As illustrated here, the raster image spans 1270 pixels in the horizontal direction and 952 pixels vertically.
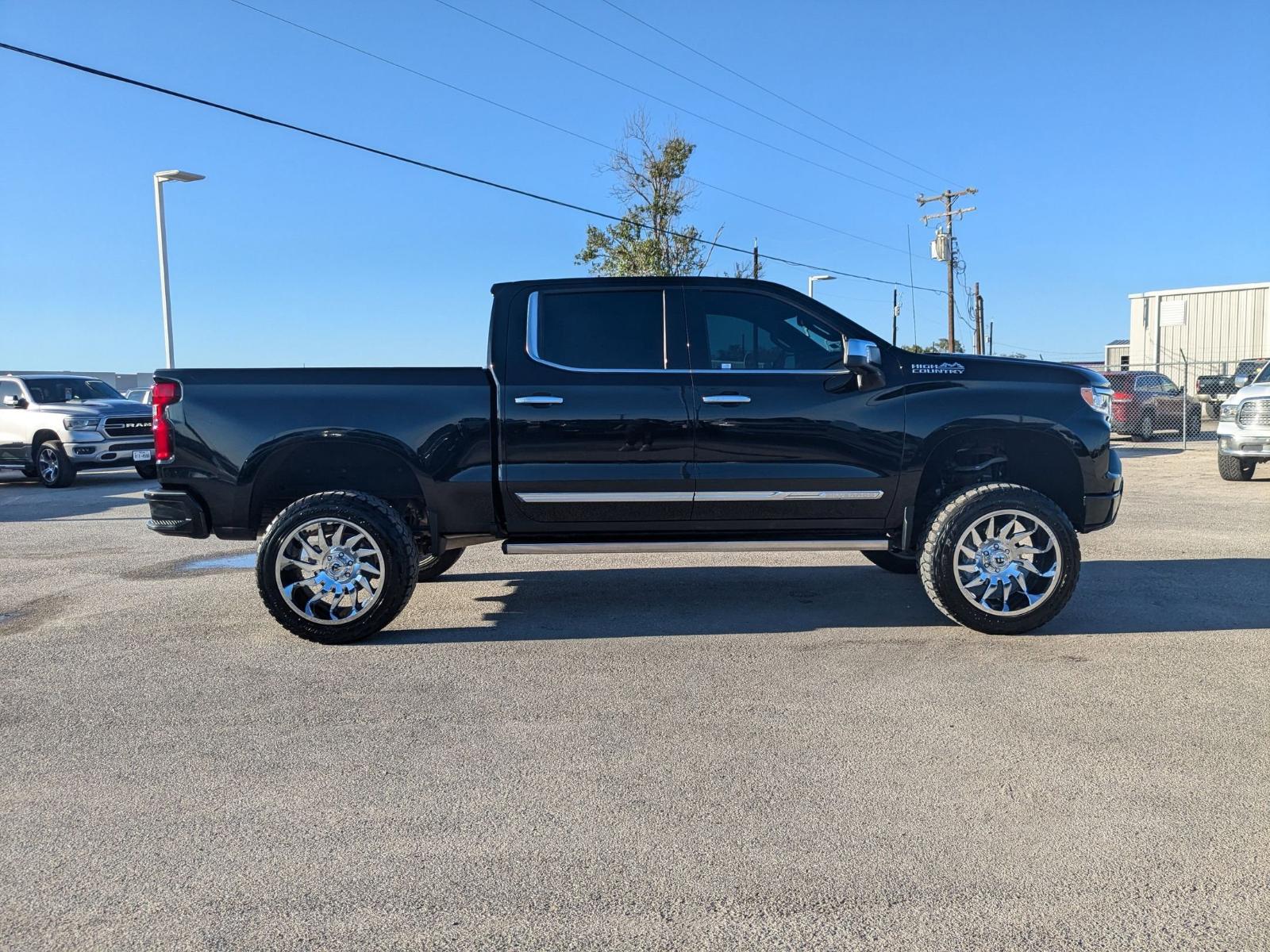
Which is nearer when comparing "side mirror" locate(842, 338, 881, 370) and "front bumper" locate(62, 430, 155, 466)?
"side mirror" locate(842, 338, 881, 370)

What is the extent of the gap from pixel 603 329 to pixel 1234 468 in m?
11.8

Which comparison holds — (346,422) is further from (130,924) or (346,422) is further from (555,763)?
(130,924)

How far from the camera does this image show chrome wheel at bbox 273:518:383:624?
5.52 meters

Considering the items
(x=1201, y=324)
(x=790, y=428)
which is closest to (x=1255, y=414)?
(x=790, y=428)

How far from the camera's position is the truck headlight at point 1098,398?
5816 mm

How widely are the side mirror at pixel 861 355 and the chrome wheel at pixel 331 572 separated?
2.82 metres

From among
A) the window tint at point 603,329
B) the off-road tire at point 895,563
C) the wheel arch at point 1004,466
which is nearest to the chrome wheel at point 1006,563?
the wheel arch at point 1004,466

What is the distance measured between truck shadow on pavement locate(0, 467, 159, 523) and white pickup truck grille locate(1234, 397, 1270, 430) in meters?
13.9

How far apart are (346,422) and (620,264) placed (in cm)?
1883

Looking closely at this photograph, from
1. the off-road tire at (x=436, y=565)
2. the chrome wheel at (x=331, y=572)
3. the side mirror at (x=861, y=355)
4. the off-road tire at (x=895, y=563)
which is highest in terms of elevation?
the side mirror at (x=861, y=355)

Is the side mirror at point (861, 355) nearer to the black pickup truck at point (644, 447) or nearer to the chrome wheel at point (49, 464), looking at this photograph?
the black pickup truck at point (644, 447)

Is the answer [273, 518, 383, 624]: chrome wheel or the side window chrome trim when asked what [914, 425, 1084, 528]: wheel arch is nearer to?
the side window chrome trim

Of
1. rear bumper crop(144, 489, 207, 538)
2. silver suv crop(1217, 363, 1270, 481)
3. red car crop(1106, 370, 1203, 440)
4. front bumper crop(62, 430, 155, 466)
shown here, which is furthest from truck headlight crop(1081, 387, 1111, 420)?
red car crop(1106, 370, 1203, 440)

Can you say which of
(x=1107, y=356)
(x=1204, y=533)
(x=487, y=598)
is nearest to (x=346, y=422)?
(x=487, y=598)
